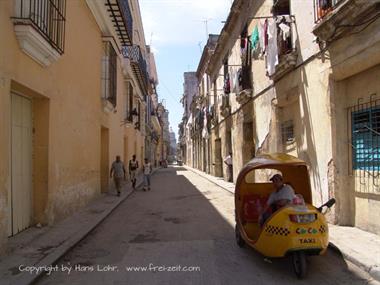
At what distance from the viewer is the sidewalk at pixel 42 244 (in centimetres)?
551

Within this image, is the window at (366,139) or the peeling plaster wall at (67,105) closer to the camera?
the peeling plaster wall at (67,105)

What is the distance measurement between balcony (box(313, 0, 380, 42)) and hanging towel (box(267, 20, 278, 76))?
8.22ft

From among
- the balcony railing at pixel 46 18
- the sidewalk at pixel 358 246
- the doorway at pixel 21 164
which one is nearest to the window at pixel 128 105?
the balcony railing at pixel 46 18

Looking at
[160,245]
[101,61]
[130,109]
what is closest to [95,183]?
[101,61]

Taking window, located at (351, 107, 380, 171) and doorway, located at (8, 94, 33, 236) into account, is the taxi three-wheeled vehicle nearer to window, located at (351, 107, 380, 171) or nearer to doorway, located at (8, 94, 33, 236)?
window, located at (351, 107, 380, 171)

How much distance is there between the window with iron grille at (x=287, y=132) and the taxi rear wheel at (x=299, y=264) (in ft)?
21.9

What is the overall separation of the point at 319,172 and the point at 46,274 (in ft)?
20.0

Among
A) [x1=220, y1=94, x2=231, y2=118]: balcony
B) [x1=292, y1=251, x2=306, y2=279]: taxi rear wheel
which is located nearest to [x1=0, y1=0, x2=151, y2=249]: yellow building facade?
[x1=292, y1=251, x2=306, y2=279]: taxi rear wheel

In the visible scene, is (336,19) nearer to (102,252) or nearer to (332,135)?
(332,135)

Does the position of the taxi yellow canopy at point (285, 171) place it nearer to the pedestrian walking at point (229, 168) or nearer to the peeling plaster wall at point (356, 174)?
the peeling plaster wall at point (356, 174)

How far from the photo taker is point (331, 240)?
7.25 metres

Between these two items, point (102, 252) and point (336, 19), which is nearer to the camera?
point (102, 252)

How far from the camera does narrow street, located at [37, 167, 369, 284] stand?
18.1 feet

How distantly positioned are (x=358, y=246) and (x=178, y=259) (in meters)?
2.81
